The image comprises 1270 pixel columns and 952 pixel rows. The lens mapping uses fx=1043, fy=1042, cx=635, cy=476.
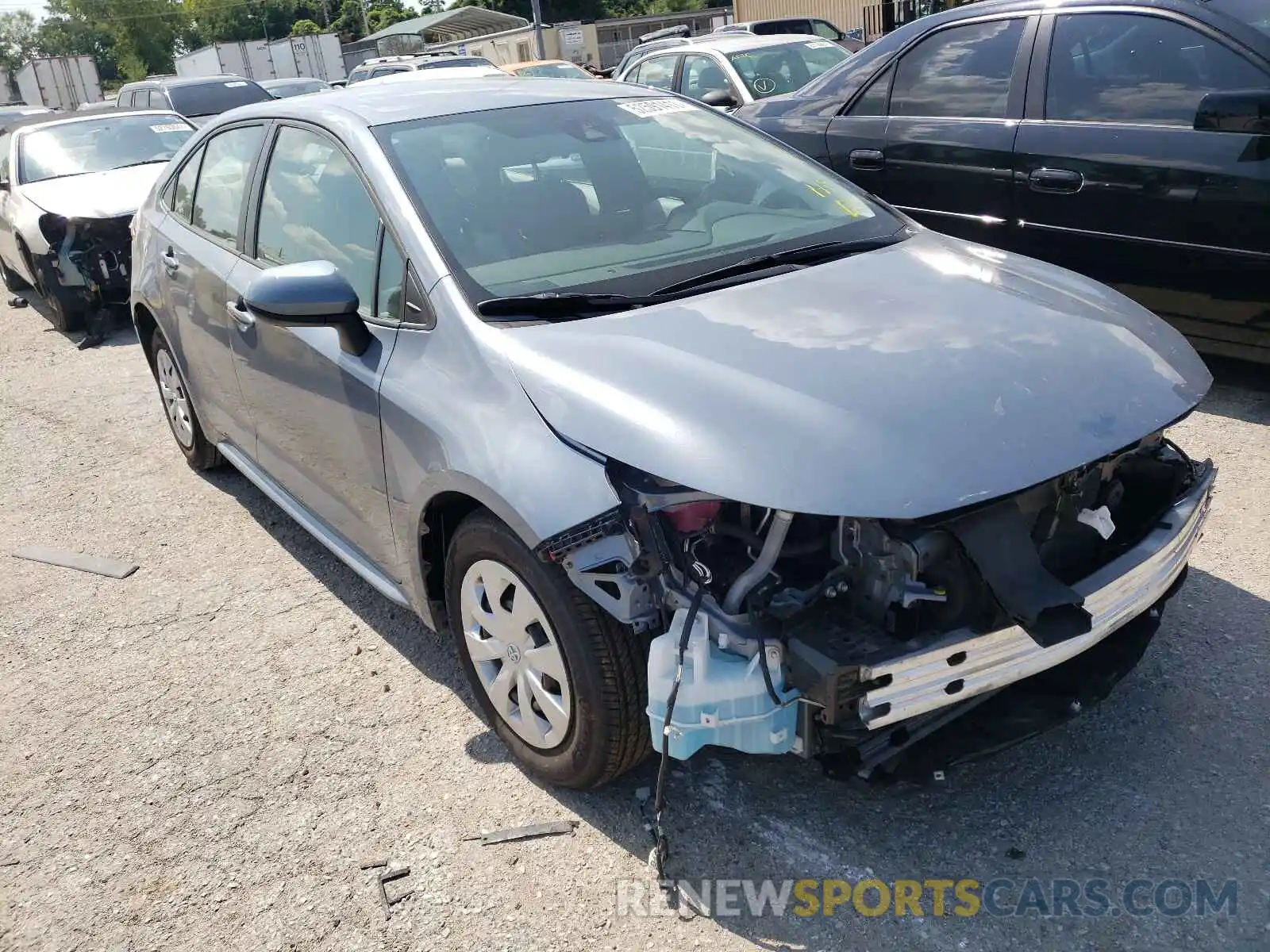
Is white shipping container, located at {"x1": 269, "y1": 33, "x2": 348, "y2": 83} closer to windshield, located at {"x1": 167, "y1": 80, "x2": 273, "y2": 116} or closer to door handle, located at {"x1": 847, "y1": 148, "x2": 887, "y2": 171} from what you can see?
windshield, located at {"x1": 167, "y1": 80, "x2": 273, "y2": 116}

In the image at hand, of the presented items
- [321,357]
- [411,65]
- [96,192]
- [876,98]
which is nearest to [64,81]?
[411,65]

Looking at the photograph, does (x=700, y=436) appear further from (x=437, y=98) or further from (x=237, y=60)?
(x=237, y=60)

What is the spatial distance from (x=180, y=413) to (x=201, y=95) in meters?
12.2

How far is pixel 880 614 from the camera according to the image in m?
2.26

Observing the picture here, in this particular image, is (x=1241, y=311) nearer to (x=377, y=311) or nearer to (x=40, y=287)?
(x=377, y=311)

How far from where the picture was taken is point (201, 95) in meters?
15.2

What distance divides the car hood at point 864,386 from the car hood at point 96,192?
6.71 meters

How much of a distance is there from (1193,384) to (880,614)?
3.34ft

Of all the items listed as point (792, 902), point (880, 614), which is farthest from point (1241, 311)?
point (792, 902)

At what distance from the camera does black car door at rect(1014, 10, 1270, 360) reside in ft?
14.0

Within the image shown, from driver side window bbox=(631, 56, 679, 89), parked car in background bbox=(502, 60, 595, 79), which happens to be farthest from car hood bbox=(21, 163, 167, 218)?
parked car in background bbox=(502, 60, 595, 79)

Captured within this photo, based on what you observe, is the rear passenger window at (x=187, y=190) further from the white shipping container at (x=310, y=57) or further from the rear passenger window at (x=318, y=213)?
the white shipping container at (x=310, y=57)

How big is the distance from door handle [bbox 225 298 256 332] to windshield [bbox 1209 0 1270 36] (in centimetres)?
415

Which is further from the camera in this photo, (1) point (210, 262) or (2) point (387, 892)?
(1) point (210, 262)
